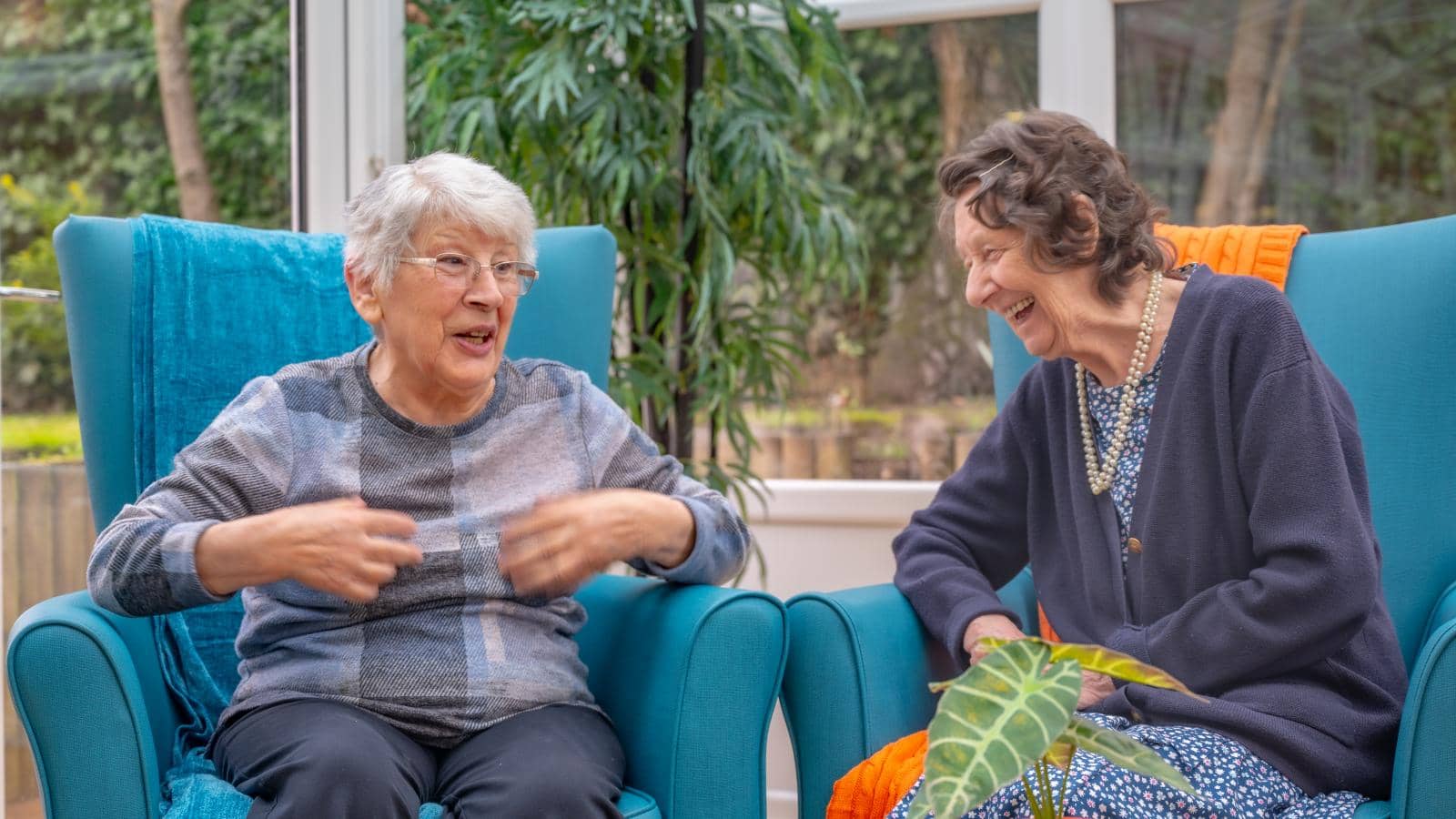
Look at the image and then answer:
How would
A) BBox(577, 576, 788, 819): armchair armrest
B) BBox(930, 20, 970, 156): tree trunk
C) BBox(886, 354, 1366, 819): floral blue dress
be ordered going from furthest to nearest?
BBox(930, 20, 970, 156): tree trunk < BBox(577, 576, 788, 819): armchair armrest < BBox(886, 354, 1366, 819): floral blue dress

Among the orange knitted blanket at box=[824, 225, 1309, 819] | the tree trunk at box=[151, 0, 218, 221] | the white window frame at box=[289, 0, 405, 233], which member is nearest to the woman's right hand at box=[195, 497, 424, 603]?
the orange knitted blanket at box=[824, 225, 1309, 819]

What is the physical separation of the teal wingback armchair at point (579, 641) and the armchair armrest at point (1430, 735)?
63 centimetres

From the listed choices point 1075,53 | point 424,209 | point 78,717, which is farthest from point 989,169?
point 1075,53

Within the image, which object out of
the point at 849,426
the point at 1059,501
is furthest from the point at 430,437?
the point at 849,426

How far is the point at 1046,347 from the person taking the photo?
1614mm

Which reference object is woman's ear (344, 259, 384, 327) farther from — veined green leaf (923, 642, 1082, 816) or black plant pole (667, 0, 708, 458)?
veined green leaf (923, 642, 1082, 816)

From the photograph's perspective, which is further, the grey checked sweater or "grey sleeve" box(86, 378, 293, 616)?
the grey checked sweater

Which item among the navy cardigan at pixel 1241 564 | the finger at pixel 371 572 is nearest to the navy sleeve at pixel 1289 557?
the navy cardigan at pixel 1241 564

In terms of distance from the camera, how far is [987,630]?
1563 mm

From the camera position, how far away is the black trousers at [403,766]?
130 centimetres

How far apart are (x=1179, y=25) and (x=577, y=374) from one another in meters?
1.63

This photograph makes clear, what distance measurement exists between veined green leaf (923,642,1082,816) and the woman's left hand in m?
0.62

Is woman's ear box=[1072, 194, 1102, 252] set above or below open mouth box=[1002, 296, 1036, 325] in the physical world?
above

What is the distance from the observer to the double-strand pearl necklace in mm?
1583
